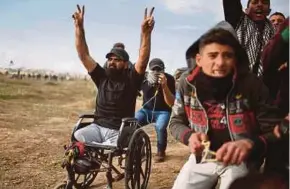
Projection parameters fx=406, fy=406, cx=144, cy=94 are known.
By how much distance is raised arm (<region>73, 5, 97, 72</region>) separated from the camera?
4.54 metres

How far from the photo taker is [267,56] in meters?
1.86

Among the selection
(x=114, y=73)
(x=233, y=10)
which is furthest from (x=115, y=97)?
(x=233, y=10)

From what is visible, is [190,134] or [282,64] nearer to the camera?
[282,64]

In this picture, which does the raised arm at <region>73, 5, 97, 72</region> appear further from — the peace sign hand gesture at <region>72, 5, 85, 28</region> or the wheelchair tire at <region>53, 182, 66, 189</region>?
the wheelchair tire at <region>53, 182, 66, 189</region>

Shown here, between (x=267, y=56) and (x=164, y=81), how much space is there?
13.8 feet

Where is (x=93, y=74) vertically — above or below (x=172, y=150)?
above

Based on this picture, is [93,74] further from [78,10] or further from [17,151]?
[17,151]

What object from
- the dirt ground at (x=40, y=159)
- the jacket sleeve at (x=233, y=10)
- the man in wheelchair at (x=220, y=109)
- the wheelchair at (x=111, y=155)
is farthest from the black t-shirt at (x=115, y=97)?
the man in wheelchair at (x=220, y=109)

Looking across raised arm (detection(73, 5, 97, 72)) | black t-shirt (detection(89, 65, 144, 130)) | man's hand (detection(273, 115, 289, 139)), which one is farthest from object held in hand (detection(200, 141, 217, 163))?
raised arm (detection(73, 5, 97, 72))

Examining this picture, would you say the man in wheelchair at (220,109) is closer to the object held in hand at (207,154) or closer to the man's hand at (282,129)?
the object held in hand at (207,154)

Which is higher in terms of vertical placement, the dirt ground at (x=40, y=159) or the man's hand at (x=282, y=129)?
the man's hand at (x=282, y=129)

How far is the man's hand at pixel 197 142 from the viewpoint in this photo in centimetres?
189

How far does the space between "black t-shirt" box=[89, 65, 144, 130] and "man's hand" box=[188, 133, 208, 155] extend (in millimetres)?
2834

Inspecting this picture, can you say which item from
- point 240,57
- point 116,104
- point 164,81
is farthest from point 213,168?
point 164,81
